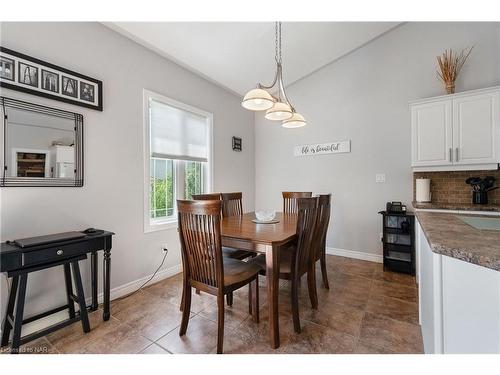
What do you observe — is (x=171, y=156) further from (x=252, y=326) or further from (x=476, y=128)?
(x=476, y=128)

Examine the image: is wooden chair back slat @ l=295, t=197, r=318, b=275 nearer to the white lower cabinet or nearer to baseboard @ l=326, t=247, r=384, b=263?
the white lower cabinet

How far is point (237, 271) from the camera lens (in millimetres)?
1753

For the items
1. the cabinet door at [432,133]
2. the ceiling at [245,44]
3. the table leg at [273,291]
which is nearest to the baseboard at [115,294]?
the table leg at [273,291]

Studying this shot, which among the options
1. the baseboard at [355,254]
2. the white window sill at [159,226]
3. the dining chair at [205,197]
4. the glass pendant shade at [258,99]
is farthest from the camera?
the baseboard at [355,254]

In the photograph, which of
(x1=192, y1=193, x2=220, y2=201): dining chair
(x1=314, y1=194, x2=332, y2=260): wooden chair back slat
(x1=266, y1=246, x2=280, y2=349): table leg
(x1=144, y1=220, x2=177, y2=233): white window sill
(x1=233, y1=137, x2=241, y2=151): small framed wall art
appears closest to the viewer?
(x1=266, y1=246, x2=280, y2=349): table leg

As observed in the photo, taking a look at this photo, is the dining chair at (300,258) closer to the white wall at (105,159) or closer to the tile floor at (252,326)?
the tile floor at (252,326)

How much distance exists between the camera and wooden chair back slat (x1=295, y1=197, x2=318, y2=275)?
1.82 meters

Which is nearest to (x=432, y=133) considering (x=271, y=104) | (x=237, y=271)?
(x=271, y=104)

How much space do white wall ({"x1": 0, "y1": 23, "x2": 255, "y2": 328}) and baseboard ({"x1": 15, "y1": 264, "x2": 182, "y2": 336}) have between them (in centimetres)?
6

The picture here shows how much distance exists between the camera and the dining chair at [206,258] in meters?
1.52

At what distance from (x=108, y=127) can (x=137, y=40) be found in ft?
3.43

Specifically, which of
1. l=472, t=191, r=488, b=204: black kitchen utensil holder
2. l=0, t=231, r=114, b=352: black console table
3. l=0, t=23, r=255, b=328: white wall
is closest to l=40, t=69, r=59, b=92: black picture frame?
l=0, t=23, r=255, b=328: white wall

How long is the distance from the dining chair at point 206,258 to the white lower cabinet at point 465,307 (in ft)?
3.74
